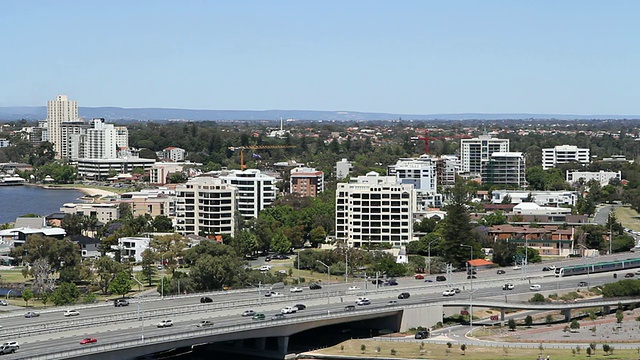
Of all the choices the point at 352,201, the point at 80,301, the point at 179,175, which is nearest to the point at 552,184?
the point at 179,175

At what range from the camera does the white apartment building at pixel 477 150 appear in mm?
97250

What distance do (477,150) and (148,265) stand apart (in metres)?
59.0

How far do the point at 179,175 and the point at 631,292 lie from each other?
5649cm

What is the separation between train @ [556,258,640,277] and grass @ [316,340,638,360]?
502 inches

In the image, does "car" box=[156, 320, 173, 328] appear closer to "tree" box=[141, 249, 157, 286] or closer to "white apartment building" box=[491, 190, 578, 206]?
"tree" box=[141, 249, 157, 286]

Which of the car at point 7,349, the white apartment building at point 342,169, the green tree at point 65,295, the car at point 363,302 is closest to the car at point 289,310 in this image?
the car at point 363,302

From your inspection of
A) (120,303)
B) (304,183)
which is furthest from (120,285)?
(304,183)

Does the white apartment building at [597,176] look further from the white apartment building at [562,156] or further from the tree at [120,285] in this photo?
the tree at [120,285]

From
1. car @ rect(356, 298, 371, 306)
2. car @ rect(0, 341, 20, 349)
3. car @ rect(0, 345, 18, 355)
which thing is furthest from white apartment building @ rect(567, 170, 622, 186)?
car @ rect(0, 345, 18, 355)

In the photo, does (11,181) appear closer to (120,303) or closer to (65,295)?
(65,295)

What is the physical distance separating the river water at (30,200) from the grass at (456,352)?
41336mm

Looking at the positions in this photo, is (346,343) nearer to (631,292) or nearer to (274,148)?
(631,292)

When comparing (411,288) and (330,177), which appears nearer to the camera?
(411,288)

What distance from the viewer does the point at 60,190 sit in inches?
3866
